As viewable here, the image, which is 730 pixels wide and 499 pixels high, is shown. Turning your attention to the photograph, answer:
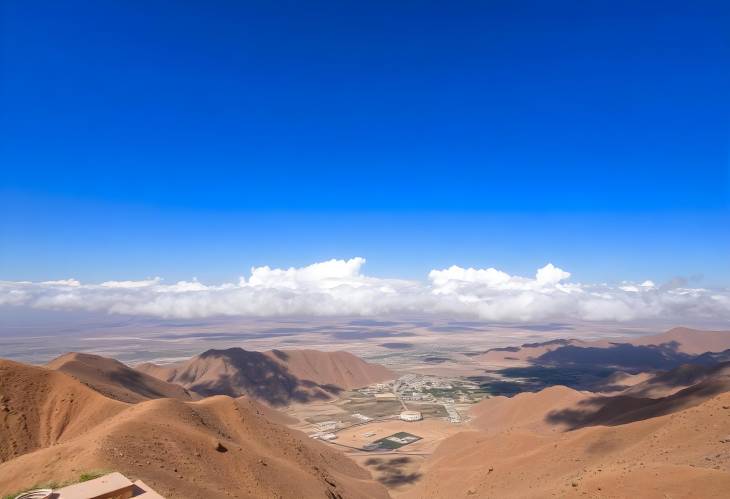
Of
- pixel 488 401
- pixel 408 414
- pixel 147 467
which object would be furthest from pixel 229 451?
pixel 488 401

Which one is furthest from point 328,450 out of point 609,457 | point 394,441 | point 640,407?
point 640,407

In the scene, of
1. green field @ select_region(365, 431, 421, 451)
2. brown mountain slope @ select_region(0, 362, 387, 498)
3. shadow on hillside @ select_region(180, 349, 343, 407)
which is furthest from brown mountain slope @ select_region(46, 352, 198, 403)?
green field @ select_region(365, 431, 421, 451)

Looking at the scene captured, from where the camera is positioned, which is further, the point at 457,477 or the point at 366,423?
the point at 366,423

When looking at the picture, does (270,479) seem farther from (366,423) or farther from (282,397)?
(282,397)

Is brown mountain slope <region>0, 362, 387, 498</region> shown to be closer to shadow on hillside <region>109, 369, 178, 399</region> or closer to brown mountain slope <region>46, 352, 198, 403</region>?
brown mountain slope <region>46, 352, 198, 403</region>

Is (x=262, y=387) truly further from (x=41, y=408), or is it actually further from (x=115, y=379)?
(x=41, y=408)

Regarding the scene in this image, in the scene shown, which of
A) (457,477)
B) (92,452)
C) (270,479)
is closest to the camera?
(92,452)

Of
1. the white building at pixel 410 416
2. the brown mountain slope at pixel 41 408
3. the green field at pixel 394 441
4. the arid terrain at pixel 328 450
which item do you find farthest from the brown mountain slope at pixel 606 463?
the white building at pixel 410 416
